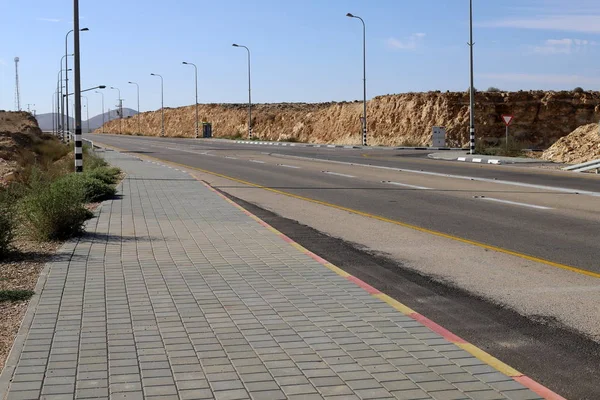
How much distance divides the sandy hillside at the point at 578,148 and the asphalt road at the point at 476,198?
464 centimetres

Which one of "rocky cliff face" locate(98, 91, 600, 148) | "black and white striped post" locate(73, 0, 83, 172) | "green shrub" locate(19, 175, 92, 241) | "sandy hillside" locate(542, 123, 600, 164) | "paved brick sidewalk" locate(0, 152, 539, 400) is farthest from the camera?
"rocky cliff face" locate(98, 91, 600, 148)

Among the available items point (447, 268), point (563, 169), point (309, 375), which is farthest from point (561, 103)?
point (309, 375)

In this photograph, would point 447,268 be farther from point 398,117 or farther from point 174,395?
point 398,117


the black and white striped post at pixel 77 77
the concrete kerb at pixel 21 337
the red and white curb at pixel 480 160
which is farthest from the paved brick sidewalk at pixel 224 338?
the red and white curb at pixel 480 160

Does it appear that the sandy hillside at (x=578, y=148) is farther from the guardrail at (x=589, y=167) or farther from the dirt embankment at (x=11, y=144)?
the dirt embankment at (x=11, y=144)

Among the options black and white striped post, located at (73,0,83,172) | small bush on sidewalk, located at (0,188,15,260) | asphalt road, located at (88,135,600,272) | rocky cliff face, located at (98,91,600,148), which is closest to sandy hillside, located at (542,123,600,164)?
asphalt road, located at (88,135,600,272)

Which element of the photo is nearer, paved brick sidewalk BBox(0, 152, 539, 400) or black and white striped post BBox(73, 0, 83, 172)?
paved brick sidewalk BBox(0, 152, 539, 400)

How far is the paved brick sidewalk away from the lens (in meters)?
5.07

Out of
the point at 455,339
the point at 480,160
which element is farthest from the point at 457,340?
the point at 480,160

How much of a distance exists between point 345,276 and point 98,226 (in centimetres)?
575

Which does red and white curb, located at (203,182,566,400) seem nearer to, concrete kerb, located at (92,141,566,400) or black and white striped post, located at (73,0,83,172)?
concrete kerb, located at (92,141,566,400)

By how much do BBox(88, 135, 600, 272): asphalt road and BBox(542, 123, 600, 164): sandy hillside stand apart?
183 inches

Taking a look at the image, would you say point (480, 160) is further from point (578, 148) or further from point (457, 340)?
point (457, 340)

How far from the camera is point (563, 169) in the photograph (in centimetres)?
3053
